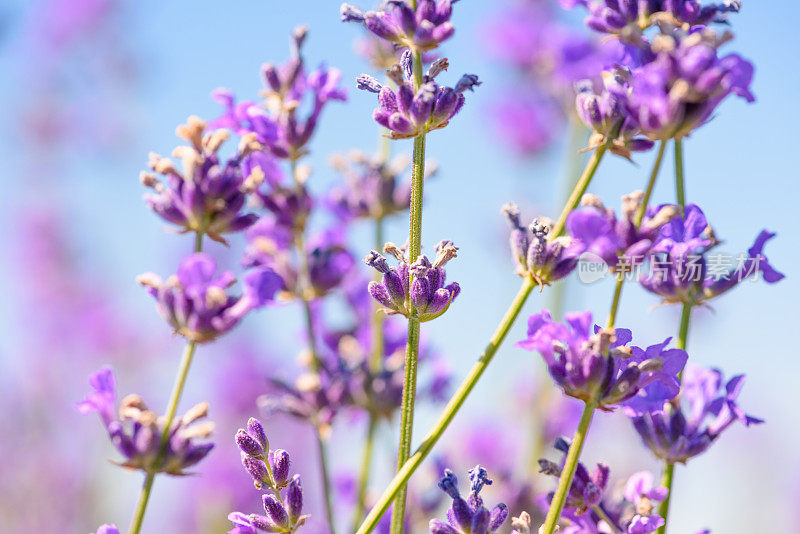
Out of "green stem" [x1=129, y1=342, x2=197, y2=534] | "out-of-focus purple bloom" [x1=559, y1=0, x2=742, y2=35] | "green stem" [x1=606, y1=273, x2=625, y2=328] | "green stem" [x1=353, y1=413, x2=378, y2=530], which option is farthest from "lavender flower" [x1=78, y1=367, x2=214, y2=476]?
"out-of-focus purple bloom" [x1=559, y1=0, x2=742, y2=35]

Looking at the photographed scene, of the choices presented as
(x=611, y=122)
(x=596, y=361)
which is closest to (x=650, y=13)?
(x=611, y=122)

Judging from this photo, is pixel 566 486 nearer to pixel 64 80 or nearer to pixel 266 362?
pixel 266 362

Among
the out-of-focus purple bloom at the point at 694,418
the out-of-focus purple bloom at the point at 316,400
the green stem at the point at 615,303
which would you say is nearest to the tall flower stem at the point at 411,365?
the green stem at the point at 615,303

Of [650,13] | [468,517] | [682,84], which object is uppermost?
[650,13]

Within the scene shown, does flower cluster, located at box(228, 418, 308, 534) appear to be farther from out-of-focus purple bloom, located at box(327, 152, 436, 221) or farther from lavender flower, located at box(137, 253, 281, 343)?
out-of-focus purple bloom, located at box(327, 152, 436, 221)

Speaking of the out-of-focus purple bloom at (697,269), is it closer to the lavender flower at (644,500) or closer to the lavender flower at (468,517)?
the lavender flower at (644,500)

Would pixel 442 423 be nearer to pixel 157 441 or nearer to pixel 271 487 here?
pixel 271 487
